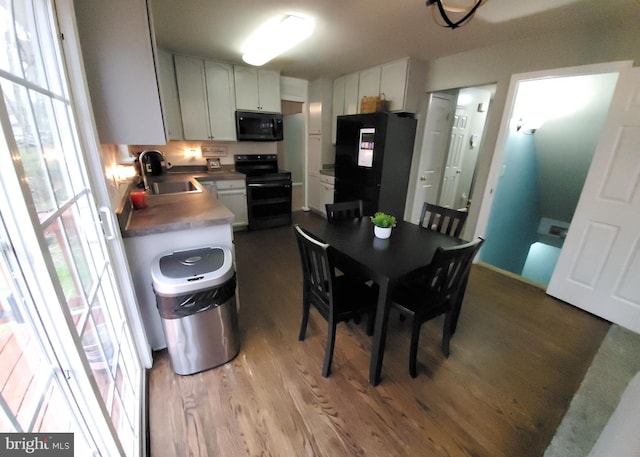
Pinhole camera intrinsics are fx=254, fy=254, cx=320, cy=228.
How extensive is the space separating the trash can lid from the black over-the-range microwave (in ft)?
9.19

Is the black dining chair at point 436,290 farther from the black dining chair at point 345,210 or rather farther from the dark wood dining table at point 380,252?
the black dining chair at point 345,210

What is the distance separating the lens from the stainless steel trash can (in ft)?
4.67

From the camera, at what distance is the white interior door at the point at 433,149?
3469 mm

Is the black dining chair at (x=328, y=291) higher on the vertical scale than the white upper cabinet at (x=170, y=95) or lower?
lower

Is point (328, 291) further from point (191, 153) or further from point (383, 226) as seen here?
point (191, 153)

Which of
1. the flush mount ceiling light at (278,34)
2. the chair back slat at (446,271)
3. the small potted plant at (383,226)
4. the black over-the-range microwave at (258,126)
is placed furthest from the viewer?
the black over-the-range microwave at (258,126)

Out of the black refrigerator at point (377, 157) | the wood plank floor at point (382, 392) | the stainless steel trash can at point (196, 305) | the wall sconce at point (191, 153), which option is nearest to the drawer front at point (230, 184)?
the wall sconce at point (191, 153)

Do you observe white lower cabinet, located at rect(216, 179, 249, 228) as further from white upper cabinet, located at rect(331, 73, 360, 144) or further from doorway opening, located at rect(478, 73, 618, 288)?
doorway opening, located at rect(478, 73, 618, 288)

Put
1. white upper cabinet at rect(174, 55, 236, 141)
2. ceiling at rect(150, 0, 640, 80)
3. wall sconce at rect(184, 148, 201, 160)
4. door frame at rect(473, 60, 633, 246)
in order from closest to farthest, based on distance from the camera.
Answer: ceiling at rect(150, 0, 640, 80)
door frame at rect(473, 60, 633, 246)
white upper cabinet at rect(174, 55, 236, 141)
wall sconce at rect(184, 148, 201, 160)

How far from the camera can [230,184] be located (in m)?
3.77

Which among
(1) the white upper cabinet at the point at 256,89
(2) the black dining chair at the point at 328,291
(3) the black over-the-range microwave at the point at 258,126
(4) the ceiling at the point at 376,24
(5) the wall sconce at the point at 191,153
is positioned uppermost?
(4) the ceiling at the point at 376,24

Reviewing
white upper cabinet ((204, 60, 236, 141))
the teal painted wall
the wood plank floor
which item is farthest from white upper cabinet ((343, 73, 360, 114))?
the wood plank floor

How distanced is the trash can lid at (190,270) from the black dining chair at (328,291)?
497 mm

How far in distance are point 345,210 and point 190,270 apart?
4.59ft
